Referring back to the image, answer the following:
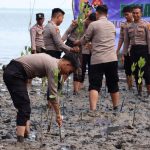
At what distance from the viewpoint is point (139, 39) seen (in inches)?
403

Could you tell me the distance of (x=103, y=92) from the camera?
37.1 feet

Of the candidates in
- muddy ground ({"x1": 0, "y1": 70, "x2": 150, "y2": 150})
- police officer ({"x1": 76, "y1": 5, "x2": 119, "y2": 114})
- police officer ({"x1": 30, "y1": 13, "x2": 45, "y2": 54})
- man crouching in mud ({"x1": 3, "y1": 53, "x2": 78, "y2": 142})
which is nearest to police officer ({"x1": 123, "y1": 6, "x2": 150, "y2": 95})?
muddy ground ({"x1": 0, "y1": 70, "x2": 150, "y2": 150})

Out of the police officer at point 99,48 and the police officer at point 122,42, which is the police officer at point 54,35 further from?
the police officer at point 122,42

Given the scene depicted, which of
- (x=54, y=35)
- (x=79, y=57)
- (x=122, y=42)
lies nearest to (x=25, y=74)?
(x=54, y=35)

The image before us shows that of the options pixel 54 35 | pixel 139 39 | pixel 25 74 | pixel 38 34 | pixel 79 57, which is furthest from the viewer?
pixel 38 34

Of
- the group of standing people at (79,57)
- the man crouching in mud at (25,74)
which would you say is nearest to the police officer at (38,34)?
the group of standing people at (79,57)

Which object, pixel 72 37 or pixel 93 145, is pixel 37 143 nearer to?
pixel 93 145

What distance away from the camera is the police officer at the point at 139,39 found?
10.1m

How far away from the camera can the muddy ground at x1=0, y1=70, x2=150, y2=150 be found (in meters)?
6.73

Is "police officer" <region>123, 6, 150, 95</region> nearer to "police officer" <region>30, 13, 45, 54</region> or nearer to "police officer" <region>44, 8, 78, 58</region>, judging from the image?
"police officer" <region>44, 8, 78, 58</region>

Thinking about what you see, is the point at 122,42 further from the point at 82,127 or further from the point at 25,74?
the point at 25,74

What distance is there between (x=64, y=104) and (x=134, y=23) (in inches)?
77.0

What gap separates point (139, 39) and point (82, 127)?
299 cm

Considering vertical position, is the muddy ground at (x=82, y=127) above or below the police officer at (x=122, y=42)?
below
